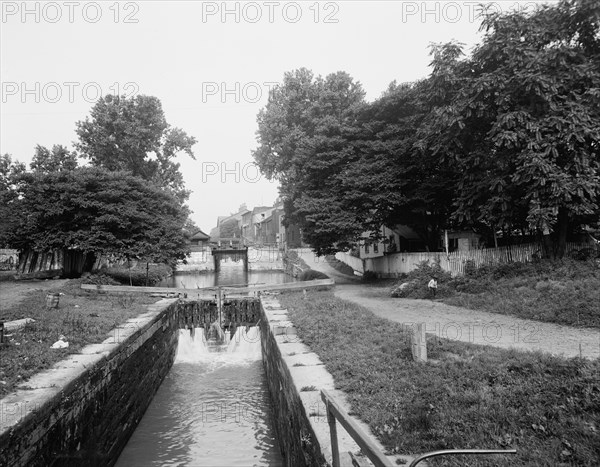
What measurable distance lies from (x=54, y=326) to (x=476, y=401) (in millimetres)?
10442

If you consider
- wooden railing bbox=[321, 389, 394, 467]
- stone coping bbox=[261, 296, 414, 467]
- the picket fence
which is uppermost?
the picket fence

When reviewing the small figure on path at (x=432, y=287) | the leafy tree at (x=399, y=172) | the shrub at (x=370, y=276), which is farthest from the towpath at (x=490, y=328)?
the shrub at (x=370, y=276)

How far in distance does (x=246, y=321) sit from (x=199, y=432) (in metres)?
9.27

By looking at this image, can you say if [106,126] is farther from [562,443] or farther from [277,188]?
[562,443]

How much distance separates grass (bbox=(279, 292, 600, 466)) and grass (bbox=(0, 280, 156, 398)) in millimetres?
5245

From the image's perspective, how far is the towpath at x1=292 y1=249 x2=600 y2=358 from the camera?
27.6ft

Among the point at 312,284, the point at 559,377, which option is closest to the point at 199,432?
the point at 559,377

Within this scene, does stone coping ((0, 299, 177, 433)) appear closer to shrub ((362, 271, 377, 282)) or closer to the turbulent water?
the turbulent water

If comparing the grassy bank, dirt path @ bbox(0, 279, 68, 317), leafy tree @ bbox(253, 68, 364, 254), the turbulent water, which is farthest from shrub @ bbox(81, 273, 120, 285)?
the grassy bank

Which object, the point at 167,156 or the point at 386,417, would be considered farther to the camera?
the point at 167,156

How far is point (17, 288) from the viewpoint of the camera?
20.8 meters

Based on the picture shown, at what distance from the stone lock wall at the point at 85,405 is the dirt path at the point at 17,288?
245 inches

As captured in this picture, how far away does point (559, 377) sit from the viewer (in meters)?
5.40

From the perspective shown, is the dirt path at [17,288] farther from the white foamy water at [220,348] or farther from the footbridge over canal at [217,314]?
the white foamy water at [220,348]
